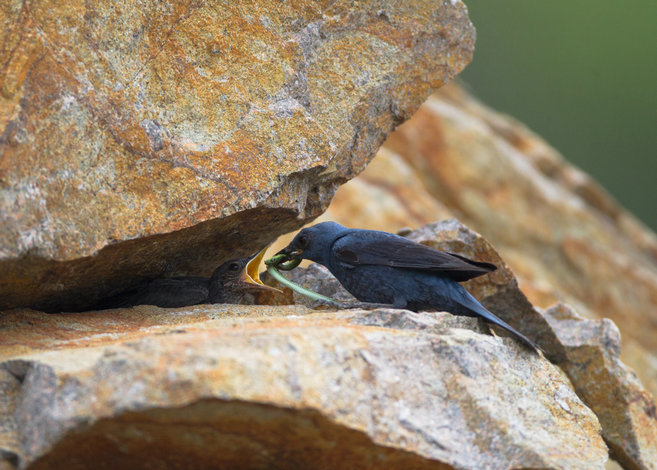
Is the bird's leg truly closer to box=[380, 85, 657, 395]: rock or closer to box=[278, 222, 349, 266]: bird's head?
box=[278, 222, 349, 266]: bird's head

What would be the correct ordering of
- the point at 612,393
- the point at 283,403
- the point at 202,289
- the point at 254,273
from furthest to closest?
the point at 254,273 < the point at 612,393 < the point at 202,289 < the point at 283,403

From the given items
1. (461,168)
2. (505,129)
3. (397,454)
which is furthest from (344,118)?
(505,129)

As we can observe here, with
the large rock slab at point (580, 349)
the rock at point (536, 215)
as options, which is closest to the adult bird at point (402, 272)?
the large rock slab at point (580, 349)

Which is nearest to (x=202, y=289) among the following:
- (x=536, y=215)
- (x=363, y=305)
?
(x=363, y=305)

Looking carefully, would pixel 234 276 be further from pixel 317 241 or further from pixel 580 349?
pixel 580 349

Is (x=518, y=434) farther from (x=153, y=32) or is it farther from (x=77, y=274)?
(x=153, y=32)

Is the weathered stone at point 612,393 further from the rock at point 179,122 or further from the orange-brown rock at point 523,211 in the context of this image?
the orange-brown rock at point 523,211

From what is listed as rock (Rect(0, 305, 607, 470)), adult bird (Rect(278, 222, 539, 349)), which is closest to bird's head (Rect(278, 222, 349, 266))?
adult bird (Rect(278, 222, 539, 349))
